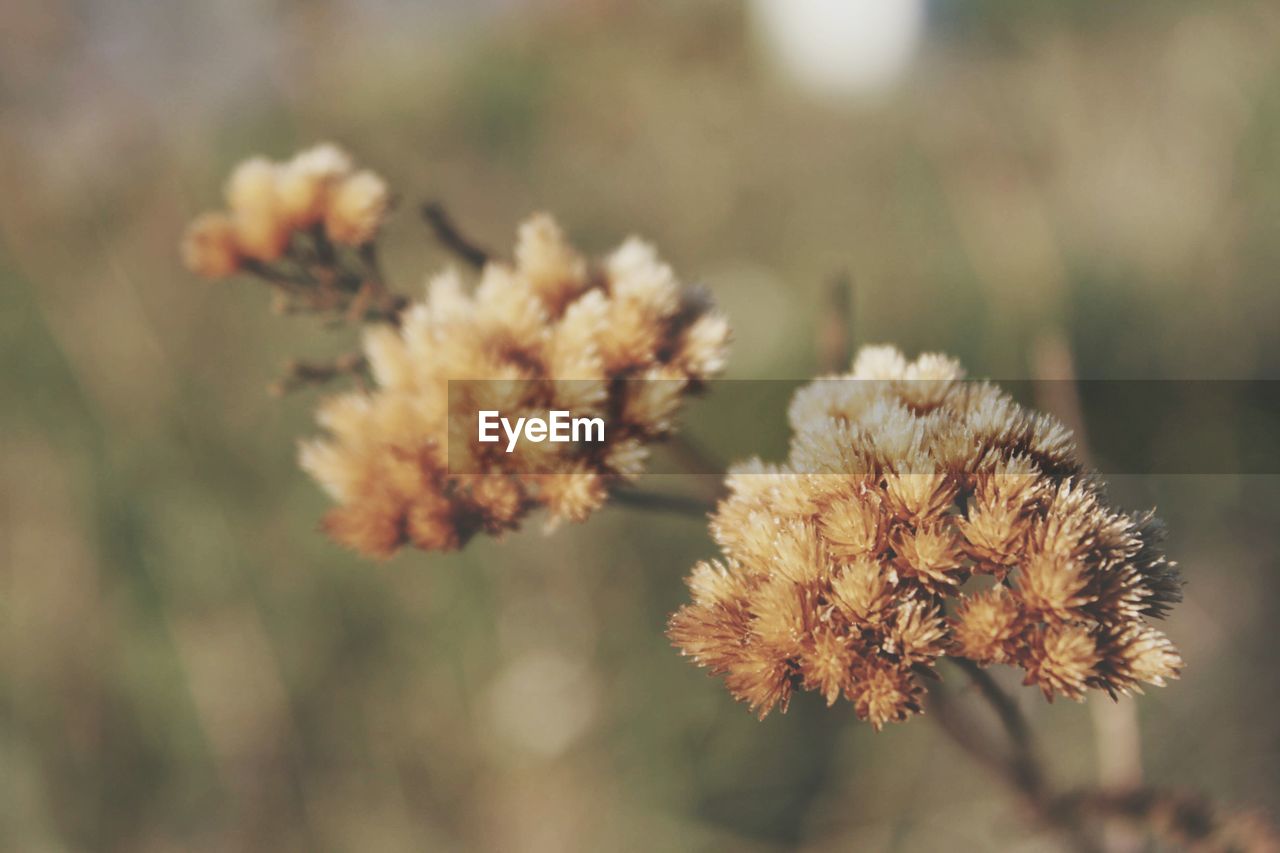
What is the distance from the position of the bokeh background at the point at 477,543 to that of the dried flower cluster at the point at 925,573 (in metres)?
0.70

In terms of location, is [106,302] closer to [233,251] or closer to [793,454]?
[233,251]

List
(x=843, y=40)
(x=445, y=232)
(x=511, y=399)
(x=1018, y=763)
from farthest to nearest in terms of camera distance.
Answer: (x=843, y=40) < (x=1018, y=763) < (x=445, y=232) < (x=511, y=399)

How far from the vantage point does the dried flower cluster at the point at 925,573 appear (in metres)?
0.53

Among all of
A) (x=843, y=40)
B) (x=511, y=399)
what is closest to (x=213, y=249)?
(x=511, y=399)

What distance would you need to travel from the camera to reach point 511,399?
714mm

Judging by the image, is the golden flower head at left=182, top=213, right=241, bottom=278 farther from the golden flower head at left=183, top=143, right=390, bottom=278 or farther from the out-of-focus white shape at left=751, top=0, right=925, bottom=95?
the out-of-focus white shape at left=751, top=0, right=925, bottom=95

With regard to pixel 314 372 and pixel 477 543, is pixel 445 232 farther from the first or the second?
pixel 477 543

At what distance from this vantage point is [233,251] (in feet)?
2.98

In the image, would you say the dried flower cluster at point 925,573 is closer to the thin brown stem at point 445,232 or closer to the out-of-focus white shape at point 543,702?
the thin brown stem at point 445,232

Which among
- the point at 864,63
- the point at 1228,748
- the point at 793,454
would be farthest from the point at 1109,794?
the point at 864,63

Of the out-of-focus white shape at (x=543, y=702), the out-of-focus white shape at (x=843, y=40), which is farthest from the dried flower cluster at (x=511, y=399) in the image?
the out-of-focus white shape at (x=843, y=40)

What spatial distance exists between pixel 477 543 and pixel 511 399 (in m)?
1.19

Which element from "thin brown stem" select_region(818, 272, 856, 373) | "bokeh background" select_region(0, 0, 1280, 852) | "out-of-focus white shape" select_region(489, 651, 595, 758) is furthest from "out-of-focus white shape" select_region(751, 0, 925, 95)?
"thin brown stem" select_region(818, 272, 856, 373)

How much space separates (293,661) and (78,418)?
74cm
